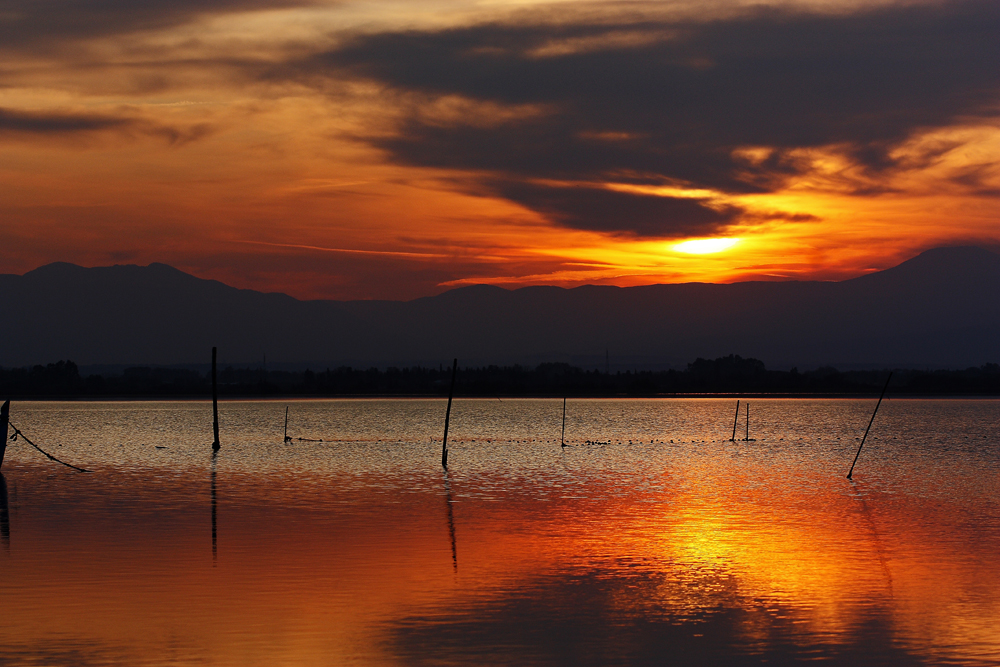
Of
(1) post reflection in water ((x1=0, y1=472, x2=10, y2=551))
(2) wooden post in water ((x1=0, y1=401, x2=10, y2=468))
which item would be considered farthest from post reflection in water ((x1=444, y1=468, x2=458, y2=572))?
(2) wooden post in water ((x1=0, y1=401, x2=10, y2=468))

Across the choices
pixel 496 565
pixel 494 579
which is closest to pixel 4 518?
pixel 496 565

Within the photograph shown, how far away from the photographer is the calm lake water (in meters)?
15.7

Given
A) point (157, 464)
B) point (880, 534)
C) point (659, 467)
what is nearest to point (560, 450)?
point (659, 467)

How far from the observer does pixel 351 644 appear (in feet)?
51.6

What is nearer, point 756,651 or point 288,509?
point 756,651

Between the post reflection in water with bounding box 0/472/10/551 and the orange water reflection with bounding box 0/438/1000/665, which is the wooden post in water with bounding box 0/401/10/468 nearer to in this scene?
the post reflection in water with bounding box 0/472/10/551

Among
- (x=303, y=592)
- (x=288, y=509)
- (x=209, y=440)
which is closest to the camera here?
(x=303, y=592)

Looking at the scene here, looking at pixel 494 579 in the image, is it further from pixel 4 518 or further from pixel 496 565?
pixel 4 518

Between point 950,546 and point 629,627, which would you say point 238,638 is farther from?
point 950,546

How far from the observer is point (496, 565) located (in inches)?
896

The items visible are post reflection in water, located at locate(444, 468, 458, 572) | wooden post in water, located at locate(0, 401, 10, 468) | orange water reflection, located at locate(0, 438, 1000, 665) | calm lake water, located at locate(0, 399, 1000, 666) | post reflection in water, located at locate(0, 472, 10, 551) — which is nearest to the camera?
orange water reflection, located at locate(0, 438, 1000, 665)

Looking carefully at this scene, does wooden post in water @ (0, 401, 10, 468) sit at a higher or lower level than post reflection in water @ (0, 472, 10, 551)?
higher

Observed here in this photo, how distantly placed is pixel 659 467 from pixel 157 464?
25.2 metres

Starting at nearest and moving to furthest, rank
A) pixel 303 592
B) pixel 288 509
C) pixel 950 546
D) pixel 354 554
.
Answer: pixel 303 592 < pixel 354 554 < pixel 950 546 < pixel 288 509
